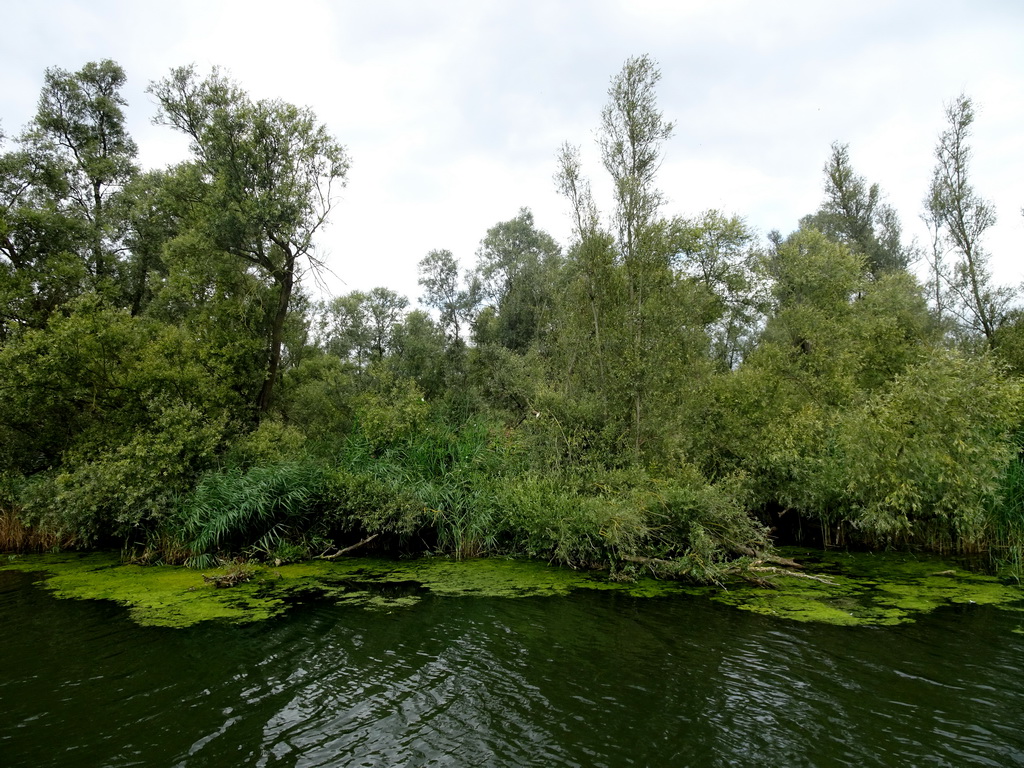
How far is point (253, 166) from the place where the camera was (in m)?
16.9

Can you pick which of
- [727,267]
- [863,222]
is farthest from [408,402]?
Answer: [863,222]

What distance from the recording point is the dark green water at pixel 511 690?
5.29 m

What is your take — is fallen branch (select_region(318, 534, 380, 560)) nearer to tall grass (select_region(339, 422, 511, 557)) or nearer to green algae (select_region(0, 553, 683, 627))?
green algae (select_region(0, 553, 683, 627))

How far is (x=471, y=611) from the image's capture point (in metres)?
9.47

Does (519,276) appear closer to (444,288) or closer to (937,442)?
(444,288)

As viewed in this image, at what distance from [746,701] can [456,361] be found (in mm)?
20241

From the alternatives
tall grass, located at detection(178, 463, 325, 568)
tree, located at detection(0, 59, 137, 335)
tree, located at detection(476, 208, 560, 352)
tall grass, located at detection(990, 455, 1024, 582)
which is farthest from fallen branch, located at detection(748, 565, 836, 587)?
tree, located at detection(0, 59, 137, 335)

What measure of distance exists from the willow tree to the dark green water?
11.1 m

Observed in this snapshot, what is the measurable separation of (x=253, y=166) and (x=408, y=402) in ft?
28.1

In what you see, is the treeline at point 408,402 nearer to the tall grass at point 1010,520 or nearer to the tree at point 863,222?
the tall grass at point 1010,520

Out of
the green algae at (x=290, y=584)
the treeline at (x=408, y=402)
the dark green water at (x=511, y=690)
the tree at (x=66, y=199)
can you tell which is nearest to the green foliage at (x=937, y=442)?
the treeline at (x=408, y=402)

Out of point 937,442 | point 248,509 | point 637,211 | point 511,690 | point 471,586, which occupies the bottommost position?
point 511,690

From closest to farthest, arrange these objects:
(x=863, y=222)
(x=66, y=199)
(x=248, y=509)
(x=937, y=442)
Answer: (x=937, y=442)
(x=248, y=509)
(x=66, y=199)
(x=863, y=222)

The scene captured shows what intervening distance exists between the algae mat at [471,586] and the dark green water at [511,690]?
572 mm
